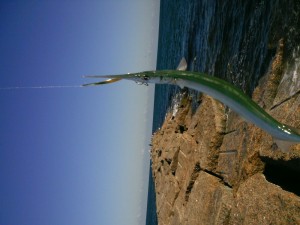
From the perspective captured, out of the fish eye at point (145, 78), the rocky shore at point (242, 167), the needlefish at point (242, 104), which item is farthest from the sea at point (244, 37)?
the fish eye at point (145, 78)

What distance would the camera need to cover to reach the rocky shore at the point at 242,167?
3332 mm

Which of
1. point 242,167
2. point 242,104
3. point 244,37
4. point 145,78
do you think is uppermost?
point 244,37

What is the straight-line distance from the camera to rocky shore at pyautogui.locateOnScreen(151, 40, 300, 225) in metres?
3.33

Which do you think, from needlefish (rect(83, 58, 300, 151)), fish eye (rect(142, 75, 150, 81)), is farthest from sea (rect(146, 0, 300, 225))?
fish eye (rect(142, 75, 150, 81))

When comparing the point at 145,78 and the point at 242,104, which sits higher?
the point at 145,78

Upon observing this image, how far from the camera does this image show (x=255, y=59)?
5.18 m

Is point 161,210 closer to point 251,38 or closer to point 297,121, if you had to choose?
point 251,38

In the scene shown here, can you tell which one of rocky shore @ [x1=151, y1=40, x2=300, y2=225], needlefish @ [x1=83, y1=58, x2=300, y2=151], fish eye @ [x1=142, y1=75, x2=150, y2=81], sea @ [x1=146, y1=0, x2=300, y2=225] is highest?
sea @ [x1=146, y1=0, x2=300, y2=225]

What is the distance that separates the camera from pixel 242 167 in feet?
13.9

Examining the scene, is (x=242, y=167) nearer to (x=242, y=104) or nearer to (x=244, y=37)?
(x=242, y=104)

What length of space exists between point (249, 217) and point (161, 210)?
17.6 ft

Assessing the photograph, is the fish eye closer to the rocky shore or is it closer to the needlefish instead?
the needlefish

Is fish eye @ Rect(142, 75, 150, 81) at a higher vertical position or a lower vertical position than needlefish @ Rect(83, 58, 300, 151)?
higher

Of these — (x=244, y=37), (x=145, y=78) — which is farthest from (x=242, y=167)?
(x=244, y=37)
